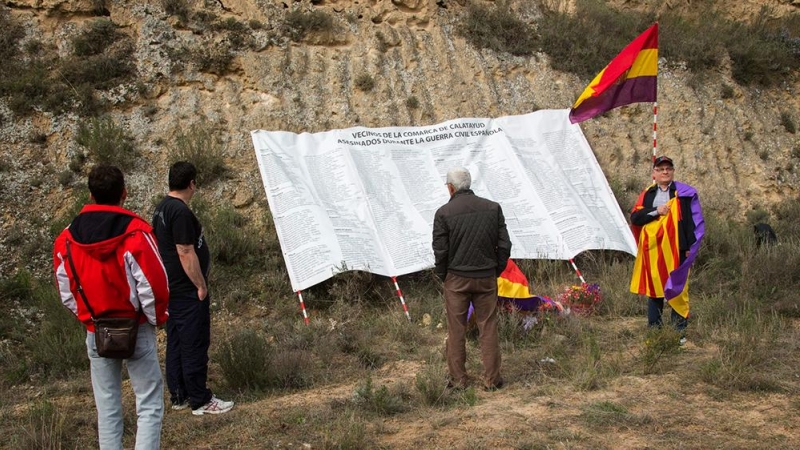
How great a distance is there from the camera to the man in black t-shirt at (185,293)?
4832 millimetres

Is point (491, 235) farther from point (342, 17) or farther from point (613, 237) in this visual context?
point (342, 17)

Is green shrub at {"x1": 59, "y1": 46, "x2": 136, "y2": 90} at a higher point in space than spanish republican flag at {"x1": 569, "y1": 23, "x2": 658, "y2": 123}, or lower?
higher

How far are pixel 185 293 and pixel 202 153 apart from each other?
3895mm

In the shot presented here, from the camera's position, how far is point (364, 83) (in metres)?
9.96

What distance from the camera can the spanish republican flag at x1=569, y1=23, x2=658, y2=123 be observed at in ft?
26.8

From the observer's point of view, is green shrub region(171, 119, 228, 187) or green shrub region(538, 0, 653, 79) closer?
green shrub region(171, 119, 228, 187)

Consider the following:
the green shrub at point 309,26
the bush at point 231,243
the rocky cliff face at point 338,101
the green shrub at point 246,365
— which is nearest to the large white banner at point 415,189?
the bush at point 231,243

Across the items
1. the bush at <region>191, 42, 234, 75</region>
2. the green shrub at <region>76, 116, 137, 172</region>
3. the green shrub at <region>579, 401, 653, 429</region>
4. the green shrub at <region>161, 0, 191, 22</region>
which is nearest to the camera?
the green shrub at <region>579, 401, 653, 429</region>

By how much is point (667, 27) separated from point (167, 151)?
8.79 metres

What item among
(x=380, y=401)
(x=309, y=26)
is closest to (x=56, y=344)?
(x=380, y=401)

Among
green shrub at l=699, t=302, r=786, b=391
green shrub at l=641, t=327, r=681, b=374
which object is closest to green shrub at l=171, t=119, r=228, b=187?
green shrub at l=641, t=327, r=681, b=374

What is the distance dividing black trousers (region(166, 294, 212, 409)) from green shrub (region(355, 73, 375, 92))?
545 cm

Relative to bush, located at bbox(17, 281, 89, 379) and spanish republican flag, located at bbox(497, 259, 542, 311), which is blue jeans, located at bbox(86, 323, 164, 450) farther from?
spanish republican flag, located at bbox(497, 259, 542, 311)

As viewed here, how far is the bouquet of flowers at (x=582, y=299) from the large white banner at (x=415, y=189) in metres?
0.75
